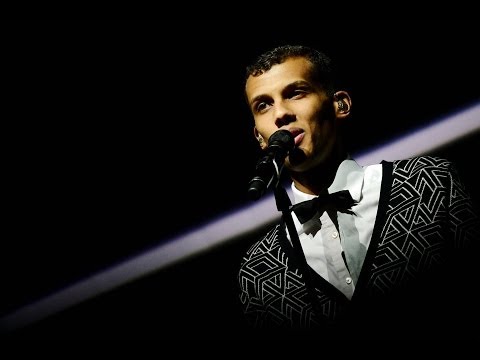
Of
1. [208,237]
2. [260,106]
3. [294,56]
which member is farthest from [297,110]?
[208,237]

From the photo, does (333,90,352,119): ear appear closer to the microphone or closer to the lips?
the lips

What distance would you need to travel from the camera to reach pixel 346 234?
1.48 meters

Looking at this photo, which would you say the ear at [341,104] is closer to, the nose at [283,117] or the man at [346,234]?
the man at [346,234]

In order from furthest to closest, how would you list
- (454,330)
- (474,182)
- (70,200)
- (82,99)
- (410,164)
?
1. (70,200)
2. (82,99)
3. (474,182)
4. (410,164)
5. (454,330)

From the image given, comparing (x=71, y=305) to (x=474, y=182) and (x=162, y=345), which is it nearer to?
(x=162, y=345)

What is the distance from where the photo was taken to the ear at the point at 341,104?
Result: 5.62 ft

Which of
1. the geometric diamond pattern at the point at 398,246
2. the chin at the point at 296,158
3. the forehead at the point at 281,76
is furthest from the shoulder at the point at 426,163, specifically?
the forehead at the point at 281,76

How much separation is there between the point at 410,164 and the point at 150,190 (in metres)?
1.76

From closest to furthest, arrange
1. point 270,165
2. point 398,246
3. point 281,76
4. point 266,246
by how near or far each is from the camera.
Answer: point 270,165 → point 398,246 → point 281,76 → point 266,246

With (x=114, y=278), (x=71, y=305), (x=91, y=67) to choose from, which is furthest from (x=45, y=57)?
(x=71, y=305)

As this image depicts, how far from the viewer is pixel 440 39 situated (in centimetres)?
228

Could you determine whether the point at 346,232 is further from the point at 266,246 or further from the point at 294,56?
the point at 294,56

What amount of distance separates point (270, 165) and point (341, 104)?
83 cm

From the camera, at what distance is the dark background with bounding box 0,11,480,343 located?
7.71 ft
